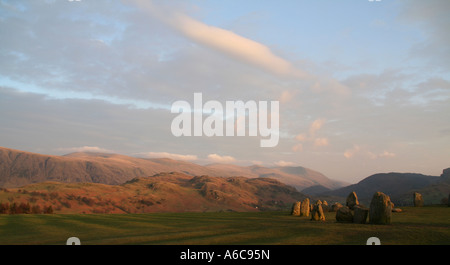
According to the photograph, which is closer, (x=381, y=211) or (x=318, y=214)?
(x=381, y=211)

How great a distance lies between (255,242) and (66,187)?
126 m

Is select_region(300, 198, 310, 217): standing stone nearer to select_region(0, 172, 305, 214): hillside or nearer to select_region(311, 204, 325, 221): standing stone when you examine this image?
select_region(311, 204, 325, 221): standing stone

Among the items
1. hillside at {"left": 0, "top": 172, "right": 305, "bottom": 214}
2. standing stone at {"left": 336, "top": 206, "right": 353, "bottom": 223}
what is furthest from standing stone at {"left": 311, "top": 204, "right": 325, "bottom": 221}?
hillside at {"left": 0, "top": 172, "right": 305, "bottom": 214}

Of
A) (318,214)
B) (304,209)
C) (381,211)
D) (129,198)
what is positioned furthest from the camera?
(129,198)

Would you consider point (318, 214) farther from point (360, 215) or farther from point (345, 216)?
point (360, 215)

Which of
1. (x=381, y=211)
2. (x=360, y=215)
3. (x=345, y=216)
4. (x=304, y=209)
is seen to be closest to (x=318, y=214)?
(x=345, y=216)

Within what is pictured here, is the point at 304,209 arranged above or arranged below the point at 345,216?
below

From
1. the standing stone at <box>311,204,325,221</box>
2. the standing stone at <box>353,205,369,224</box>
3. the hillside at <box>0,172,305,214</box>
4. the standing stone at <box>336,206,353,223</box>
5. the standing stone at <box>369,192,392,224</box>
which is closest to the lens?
the standing stone at <box>369,192,392,224</box>

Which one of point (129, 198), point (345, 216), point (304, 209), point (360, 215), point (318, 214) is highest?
point (360, 215)

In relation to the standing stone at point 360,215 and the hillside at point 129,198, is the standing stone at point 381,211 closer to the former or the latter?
the standing stone at point 360,215

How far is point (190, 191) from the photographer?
547 feet
